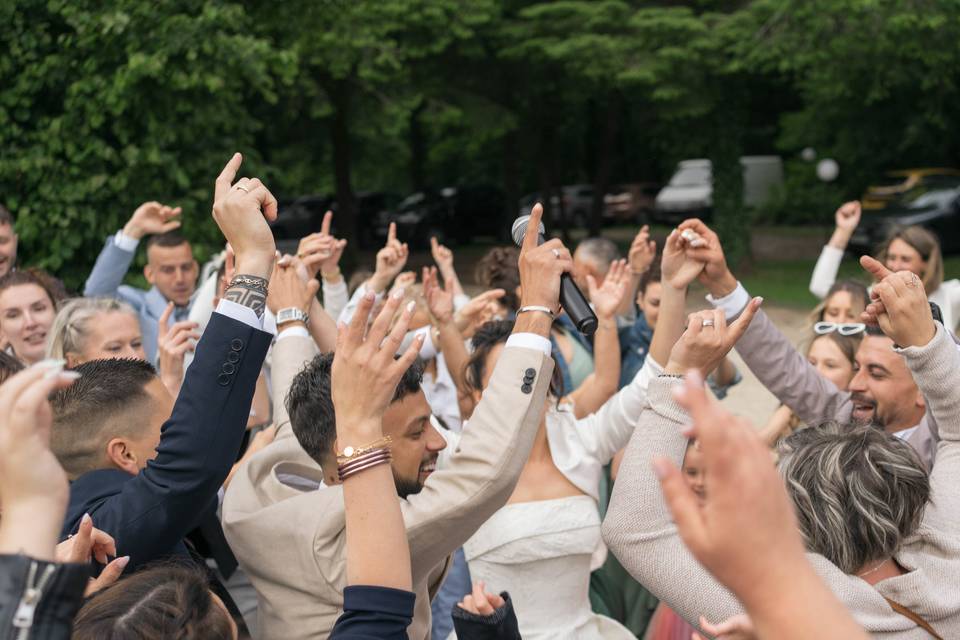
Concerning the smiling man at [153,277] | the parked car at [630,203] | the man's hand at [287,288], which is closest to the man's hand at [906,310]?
the man's hand at [287,288]

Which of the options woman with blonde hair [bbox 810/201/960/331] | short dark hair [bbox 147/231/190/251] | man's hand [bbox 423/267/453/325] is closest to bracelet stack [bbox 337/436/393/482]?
man's hand [bbox 423/267/453/325]

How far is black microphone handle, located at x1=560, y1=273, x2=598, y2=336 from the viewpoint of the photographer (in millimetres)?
2508

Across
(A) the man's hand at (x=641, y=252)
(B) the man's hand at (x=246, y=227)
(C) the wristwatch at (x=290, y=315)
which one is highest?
(B) the man's hand at (x=246, y=227)

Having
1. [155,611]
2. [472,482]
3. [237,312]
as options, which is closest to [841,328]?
[472,482]

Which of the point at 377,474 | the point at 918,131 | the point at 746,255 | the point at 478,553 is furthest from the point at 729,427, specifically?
the point at 918,131

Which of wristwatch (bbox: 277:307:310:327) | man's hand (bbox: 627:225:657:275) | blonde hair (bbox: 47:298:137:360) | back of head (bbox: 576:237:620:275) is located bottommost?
back of head (bbox: 576:237:620:275)

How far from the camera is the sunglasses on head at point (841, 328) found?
4.00 m

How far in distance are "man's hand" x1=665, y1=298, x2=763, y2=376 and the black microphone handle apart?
217 mm

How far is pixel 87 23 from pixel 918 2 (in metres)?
11.7

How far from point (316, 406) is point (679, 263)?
1248 millimetres

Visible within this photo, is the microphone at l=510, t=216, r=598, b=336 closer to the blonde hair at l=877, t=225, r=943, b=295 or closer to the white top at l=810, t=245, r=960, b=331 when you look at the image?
the white top at l=810, t=245, r=960, b=331

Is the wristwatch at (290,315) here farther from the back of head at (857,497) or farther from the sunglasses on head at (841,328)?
the sunglasses on head at (841,328)

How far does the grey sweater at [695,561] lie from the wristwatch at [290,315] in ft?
4.79

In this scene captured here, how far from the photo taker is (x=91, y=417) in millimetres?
2801
